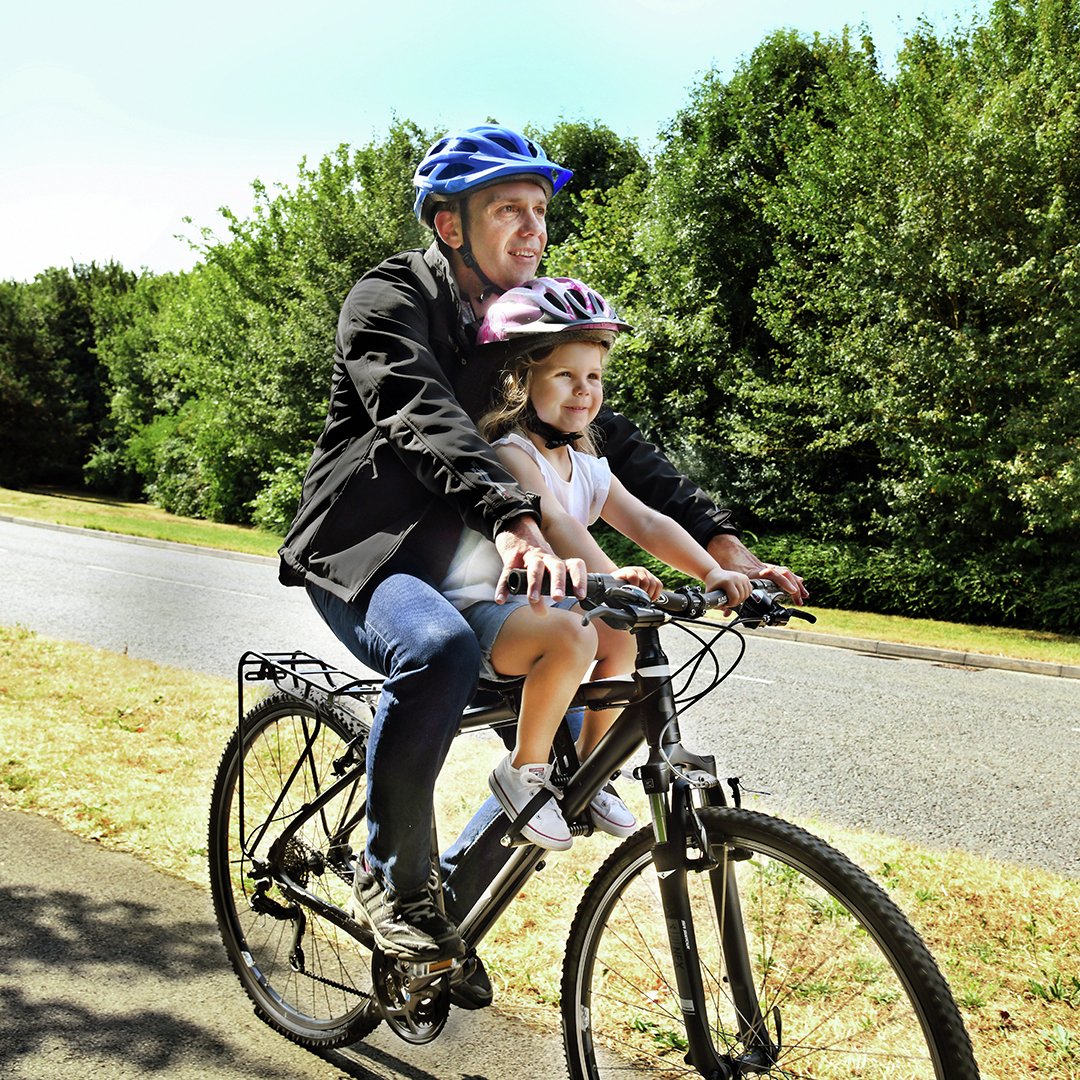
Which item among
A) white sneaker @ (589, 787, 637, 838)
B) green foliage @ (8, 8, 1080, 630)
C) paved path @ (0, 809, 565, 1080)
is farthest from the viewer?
green foliage @ (8, 8, 1080, 630)

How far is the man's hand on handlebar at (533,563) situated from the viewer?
1.90m

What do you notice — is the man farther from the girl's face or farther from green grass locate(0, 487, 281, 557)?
green grass locate(0, 487, 281, 557)

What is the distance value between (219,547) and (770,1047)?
20.3 metres

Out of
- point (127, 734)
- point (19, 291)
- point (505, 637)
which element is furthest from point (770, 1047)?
point (19, 291)

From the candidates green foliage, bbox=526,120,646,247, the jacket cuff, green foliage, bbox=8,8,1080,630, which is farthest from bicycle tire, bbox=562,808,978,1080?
green foliage, bbox=526,120,646,247

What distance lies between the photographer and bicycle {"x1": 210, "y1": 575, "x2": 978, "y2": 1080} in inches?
77.0

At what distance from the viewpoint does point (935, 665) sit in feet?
39.1

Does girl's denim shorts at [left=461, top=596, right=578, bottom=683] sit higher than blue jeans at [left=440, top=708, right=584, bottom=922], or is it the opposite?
girl's denim shorts at [left=461, top=596, right=578, bottom=683]

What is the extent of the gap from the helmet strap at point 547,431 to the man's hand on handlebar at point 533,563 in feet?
1.26

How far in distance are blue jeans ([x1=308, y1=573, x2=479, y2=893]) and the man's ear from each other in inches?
31.3

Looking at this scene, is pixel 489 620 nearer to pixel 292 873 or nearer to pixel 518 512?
pixel 518 512

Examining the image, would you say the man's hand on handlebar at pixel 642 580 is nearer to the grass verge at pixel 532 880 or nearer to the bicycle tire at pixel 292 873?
the bicycle tire at pixel 292 873

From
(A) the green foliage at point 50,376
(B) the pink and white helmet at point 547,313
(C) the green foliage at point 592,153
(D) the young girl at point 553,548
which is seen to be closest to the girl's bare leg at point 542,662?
(D) the young girl at point 553,548

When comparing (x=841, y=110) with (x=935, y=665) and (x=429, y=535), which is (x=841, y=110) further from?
(x=429, y=535)
